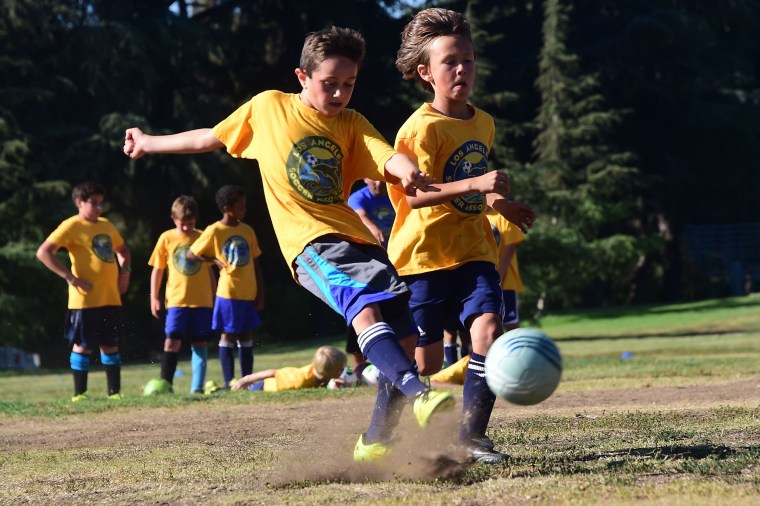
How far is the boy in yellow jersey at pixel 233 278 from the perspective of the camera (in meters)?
12.4

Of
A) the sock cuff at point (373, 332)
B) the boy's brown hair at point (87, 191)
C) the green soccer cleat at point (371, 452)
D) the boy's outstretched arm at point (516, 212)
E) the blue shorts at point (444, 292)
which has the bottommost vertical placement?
the green soccer cleat at point (371, 452)

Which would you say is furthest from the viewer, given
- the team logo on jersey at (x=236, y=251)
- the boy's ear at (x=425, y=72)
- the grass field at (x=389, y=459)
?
the team logo on jersey at (x=236, y=251)

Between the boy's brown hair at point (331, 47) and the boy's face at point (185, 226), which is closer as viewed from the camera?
the boy's brown hair at point (331, 47)

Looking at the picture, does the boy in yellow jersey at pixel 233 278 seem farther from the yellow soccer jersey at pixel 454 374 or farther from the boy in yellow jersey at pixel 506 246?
the boy in yellow jersey at pixel 506 246

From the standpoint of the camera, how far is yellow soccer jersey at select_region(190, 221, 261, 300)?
485 inches

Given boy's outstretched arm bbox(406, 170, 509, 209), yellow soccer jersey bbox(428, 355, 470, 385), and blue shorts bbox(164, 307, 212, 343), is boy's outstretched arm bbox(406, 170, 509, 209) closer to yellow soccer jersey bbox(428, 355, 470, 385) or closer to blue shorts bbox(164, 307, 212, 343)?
yellow soccer jersey bbox(428, 355, 470, 385)

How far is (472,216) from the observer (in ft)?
19.5

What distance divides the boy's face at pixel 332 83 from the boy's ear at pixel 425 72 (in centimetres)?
55

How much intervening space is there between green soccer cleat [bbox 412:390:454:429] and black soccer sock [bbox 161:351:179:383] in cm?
786

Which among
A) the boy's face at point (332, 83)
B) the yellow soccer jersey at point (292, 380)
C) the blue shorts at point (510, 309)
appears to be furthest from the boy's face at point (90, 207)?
the boy's face at point (332, 83)

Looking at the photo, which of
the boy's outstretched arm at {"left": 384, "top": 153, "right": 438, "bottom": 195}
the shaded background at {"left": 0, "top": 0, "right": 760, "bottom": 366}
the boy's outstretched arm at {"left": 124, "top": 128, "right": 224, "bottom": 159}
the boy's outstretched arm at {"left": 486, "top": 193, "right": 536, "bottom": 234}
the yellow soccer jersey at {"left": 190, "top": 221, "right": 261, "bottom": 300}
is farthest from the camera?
the shaded background at {"left": 0, "top": 0, "right": 760, "bottom": 366}

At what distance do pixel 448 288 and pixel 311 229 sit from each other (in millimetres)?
805

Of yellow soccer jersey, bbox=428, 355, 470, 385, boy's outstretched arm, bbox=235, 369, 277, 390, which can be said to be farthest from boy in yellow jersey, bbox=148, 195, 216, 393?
yellow soccer jersey, bbox=428, 355, 470, 385

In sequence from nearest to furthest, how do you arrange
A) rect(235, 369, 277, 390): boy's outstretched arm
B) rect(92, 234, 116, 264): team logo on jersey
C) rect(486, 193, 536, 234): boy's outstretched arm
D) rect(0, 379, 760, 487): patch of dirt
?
rect(0, 379, 760, 487): patch of dirt, rect(486, 193, 536, 234): boy's outstretched arm, rect(235, 369, 277, 390): boy's outstretched arm, rect(92, 234, 116, 264): team logo on jersey
